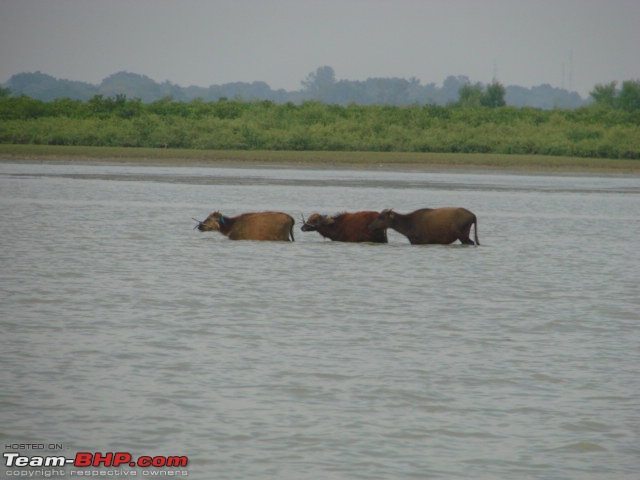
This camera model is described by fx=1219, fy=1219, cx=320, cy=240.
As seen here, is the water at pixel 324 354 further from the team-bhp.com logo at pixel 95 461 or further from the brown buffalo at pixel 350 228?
the brown buffalo at pixel 350 228

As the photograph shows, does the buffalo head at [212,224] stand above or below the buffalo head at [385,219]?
below

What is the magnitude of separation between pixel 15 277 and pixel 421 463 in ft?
30.4

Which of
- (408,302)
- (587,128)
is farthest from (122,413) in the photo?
(587,128)

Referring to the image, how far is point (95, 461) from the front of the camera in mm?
7309

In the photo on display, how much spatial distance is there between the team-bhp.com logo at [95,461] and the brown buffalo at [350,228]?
14232mm

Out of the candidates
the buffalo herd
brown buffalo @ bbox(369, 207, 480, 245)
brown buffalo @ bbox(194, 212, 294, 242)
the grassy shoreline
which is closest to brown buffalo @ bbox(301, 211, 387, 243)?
the buffalo herd

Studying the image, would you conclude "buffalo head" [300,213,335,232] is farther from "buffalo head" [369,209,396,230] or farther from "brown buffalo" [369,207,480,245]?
"buffalo head" [369,209,396,230]

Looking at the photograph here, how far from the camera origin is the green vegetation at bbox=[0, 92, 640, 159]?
2421 inches

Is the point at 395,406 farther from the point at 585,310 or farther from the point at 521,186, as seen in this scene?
the point at 521,186

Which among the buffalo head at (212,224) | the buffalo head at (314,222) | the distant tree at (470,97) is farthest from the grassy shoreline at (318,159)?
the buffalo head at (314,222)

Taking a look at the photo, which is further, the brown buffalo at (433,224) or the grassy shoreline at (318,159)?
the grassy shoreline at (318,159)

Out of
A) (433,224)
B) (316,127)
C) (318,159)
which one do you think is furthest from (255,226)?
(316,127)

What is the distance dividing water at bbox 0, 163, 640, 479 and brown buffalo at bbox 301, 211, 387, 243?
27cm

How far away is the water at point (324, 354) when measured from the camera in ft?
25.6
